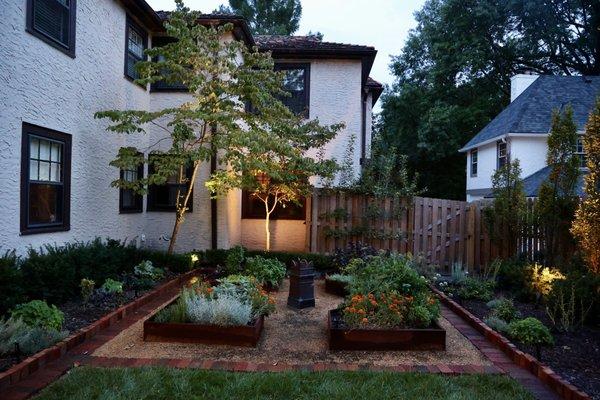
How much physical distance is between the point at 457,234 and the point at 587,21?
22903 millimetres

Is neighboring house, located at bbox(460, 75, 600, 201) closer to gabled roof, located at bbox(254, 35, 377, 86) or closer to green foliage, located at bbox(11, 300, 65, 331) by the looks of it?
gabled roof, located at bbox(254, 35, 377, 86)

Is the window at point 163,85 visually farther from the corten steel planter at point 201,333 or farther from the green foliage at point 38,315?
the corten steel planter at point 201,333

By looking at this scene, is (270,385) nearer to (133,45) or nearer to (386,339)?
(386,339)

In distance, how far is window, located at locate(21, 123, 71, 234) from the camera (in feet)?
22.6

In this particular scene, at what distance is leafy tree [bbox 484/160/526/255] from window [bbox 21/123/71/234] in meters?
8.81

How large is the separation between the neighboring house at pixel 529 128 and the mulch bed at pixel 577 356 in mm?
10872

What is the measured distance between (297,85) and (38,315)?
10438 millimetres

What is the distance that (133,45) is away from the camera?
10.8 m

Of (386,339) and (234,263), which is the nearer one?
(386,339)

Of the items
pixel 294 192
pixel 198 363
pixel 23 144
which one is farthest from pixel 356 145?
pixel 198 363

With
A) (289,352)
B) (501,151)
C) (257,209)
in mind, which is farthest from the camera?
(501,151)

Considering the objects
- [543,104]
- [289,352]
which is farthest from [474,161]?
[289,352]

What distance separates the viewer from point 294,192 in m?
10.9

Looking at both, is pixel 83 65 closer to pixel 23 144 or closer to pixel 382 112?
pixel 23 144
